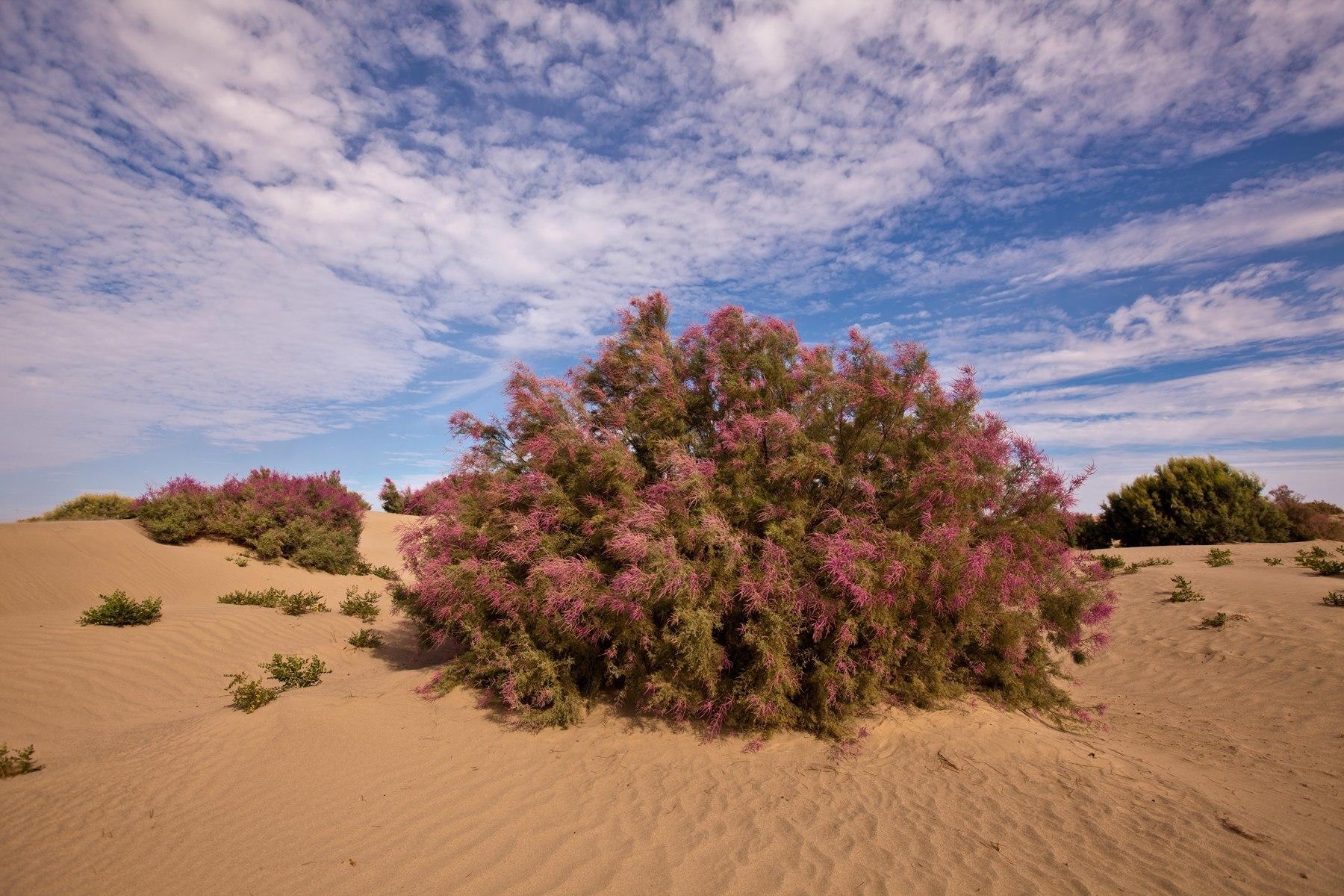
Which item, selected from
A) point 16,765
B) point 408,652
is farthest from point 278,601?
point 16,765

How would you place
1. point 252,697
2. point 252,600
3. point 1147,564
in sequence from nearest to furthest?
point 252,697, point 252,600, point 1147,564

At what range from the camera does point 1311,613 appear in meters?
9.63

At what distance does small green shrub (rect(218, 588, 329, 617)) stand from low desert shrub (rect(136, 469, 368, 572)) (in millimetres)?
3766

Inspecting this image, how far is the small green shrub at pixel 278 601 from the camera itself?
12766mm

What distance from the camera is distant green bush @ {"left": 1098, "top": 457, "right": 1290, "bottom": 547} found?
1969 cm

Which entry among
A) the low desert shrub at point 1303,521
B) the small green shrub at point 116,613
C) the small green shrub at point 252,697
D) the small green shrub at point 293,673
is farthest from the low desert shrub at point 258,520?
the low desert shrub at point 1303,521

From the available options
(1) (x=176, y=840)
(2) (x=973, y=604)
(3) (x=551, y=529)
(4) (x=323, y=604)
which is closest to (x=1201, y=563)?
(2) (x=973, y=604)

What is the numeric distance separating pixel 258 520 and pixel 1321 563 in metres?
26.3

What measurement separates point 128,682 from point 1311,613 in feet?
62.3

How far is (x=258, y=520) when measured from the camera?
1692cm

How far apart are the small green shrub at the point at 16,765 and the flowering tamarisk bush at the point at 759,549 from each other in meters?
4.00

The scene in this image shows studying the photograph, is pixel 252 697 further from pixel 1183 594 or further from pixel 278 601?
pixel 1183 594

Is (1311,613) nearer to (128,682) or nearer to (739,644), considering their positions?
(739,644)

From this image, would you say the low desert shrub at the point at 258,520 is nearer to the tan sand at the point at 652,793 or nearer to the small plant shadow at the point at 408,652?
the small plant shadow at the point at 408,652
